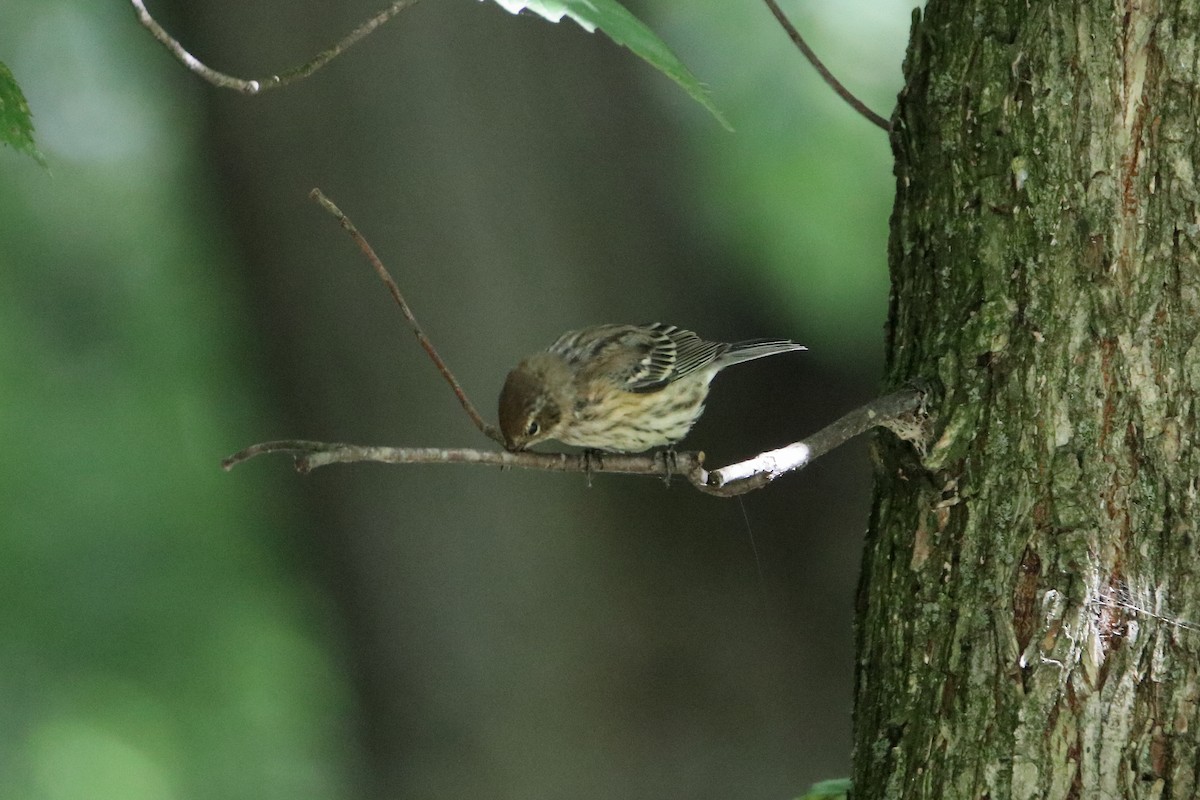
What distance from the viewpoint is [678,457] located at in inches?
96.3

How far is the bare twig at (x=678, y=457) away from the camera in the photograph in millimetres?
2150

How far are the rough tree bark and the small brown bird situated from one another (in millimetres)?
1938

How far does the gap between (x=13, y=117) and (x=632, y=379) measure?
3.18m

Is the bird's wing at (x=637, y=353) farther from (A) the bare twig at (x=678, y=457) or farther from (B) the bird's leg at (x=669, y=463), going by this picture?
(A) the bare twig at (x=678, y=457)

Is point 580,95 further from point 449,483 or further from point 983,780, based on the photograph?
point 983,780

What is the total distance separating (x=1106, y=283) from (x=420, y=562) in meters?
3.58

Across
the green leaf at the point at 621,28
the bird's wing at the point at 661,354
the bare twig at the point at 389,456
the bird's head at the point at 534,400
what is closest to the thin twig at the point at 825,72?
the green leaf at the point at 621,28

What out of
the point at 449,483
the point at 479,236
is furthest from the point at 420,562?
the point at 479,236

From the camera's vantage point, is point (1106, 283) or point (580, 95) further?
point (580, 95)

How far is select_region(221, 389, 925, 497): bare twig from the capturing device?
2.15m

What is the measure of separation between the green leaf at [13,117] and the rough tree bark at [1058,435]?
1.88m

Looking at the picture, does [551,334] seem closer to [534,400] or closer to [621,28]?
[534,400]

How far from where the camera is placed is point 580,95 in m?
5.68

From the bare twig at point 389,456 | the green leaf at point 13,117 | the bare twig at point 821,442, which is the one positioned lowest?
the bare twig at point 821,442
